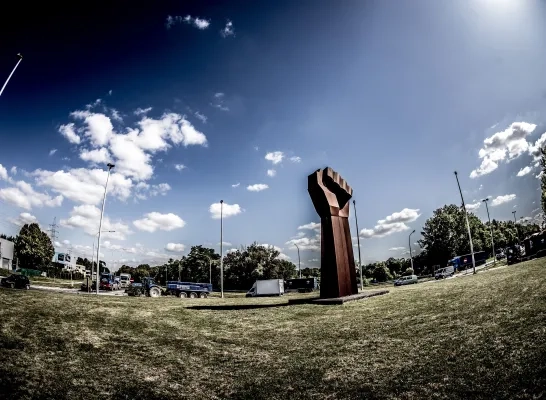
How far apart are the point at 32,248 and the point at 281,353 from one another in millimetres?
91003

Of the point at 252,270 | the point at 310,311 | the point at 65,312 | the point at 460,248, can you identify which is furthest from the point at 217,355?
the point at 460,248

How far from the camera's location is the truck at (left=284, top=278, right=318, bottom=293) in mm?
50612

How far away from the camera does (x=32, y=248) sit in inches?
2990

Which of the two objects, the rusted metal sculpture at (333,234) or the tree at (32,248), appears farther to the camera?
the tree at (32,248)

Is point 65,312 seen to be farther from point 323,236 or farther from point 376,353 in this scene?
point 323,236

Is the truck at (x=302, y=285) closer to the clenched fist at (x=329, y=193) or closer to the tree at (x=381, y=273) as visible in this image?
the clenched fist at (x=329, y=193)

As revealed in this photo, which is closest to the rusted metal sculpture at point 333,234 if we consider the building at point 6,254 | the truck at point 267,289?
the truck at point 267,289

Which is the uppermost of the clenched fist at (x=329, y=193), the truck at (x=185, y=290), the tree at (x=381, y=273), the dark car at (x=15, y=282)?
the clenched fist at (x=329, y=193)

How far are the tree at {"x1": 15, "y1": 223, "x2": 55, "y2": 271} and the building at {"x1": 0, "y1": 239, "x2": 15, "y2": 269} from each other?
3.31 m

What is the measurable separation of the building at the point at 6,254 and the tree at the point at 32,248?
3313mm

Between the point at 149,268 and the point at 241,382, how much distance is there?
169286mm

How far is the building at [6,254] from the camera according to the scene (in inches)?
2571

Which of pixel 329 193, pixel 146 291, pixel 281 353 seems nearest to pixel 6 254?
pixel 146 291

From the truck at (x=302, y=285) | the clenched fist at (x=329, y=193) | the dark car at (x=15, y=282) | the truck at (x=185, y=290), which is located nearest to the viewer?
the clenched fist at (x=329, y=193)
